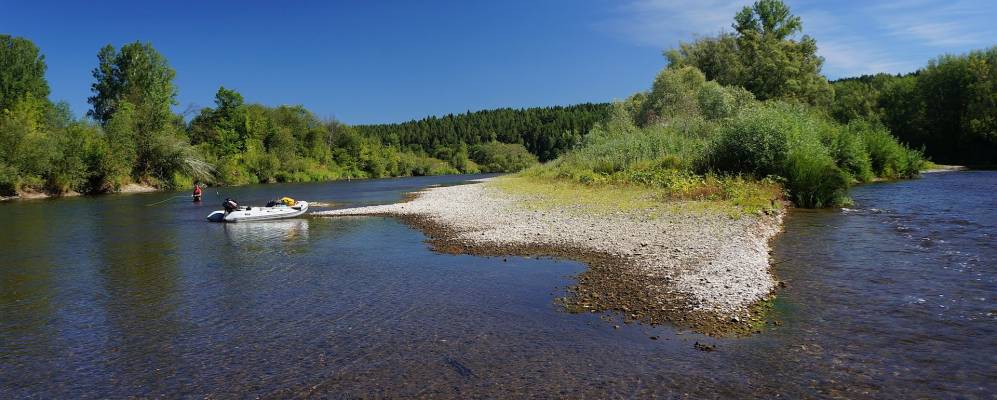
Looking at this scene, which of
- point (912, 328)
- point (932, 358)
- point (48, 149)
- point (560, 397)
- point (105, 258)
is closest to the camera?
point (560, 397)

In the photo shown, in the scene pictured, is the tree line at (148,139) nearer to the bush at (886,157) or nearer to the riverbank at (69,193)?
the riverbank at (69,193)

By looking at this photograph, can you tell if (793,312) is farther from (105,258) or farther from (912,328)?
(105,258)

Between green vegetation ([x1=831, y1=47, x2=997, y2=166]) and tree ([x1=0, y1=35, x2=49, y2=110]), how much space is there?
373ft

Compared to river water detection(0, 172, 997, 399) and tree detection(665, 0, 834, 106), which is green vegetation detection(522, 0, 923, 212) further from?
river water detection(0, 172, 997, 399)

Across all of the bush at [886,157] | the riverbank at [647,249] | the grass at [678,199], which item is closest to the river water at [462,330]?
the riverbank at [647,249]

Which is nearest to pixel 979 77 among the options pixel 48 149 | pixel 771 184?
pixel 771 184

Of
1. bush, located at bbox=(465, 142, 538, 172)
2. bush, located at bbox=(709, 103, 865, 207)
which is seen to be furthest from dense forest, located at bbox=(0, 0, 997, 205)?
bush, located at bbox=(465, 142, 538, 172)

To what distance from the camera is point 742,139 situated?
32719 millimetres

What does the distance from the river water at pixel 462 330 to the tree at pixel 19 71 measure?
257ft

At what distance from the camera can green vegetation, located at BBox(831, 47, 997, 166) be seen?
247 feet

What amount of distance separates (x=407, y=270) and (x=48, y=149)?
5884cm

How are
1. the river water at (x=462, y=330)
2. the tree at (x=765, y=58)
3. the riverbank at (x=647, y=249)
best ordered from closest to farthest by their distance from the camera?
the river water at (x=462, y=330), the riverbank at (x=647, y=249), the tree at (x=765, y=58)

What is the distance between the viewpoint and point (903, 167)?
161 feet

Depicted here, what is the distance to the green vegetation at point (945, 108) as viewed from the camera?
75.3m
